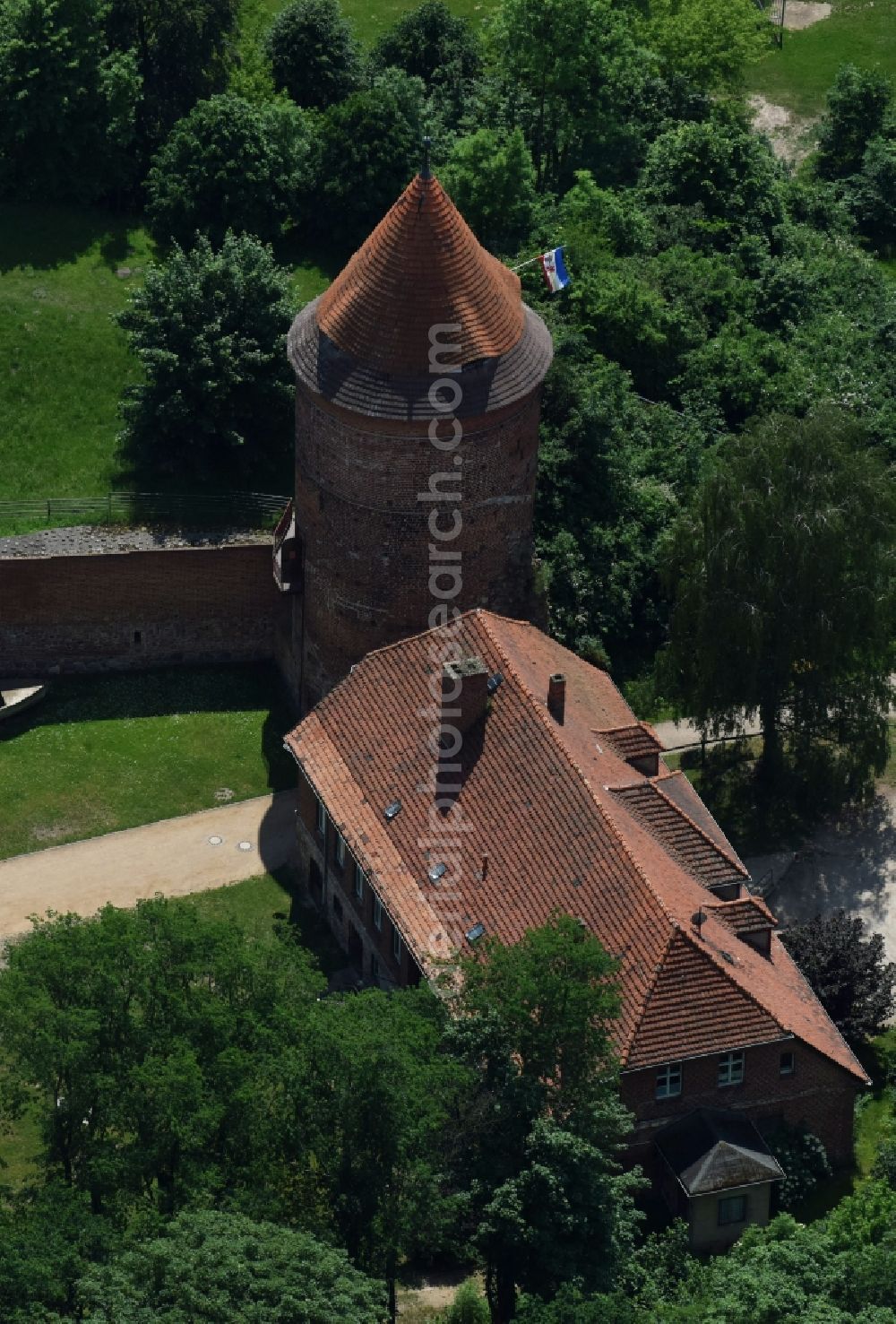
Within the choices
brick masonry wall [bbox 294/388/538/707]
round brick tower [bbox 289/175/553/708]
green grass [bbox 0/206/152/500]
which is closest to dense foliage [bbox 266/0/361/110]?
green grass [bbox 0/206/152/500]

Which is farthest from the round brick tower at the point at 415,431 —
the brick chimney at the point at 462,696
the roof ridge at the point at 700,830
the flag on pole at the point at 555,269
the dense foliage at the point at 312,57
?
the dense foliage at the point at 312,57

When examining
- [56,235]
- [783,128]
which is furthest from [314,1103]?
[783,128]

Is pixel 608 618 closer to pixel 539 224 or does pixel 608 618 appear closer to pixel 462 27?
pixel 539 224

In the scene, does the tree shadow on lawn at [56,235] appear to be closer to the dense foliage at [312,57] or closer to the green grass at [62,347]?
the green grass at [62,347]

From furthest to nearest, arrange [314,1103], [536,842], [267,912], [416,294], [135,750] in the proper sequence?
[135,750] → [267,912] → [416,294] → [536,842] → [314,1103]

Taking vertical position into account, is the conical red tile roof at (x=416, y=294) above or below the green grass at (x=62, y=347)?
above

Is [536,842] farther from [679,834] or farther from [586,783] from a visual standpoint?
[679,834]
